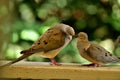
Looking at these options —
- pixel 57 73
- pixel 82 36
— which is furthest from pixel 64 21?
pixel 57 73

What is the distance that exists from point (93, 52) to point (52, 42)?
0.40ft

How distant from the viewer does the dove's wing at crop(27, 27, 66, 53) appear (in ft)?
5.50

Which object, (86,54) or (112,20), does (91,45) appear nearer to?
(86,54)

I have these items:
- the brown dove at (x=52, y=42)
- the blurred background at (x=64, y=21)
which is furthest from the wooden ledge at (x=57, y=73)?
the blurred background at (x=64, y=21)

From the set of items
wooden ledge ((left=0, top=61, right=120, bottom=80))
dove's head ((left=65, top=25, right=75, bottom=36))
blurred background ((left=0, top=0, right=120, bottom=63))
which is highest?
blurred background ((left=0, top=0, right=120, bottom=63))

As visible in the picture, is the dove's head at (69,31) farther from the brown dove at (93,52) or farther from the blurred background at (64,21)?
the blurred background at (64,21)

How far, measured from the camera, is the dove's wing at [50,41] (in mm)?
1678

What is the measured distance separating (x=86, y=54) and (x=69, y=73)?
9 cm

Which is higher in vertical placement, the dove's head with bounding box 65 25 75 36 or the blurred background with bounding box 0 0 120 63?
the blurred background with bounding box 0 0 120 63

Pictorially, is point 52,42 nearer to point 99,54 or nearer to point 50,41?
point 50,41

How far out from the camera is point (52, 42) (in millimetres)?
1695

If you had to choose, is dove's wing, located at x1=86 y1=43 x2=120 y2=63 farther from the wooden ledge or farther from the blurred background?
the blurred background

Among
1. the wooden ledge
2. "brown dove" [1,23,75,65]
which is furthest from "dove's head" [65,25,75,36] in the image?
the wooden ledge

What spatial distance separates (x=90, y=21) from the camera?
1920 millimetres
